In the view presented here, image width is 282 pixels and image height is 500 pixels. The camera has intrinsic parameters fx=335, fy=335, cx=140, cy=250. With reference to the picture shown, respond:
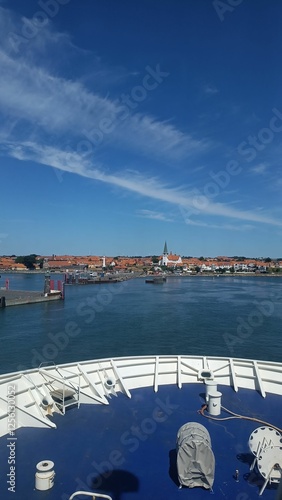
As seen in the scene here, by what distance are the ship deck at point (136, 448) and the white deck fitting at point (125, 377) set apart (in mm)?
202

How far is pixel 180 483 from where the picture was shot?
2652mm

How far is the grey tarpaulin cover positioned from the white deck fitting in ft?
5.19

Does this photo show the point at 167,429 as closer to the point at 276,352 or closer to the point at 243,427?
the point at 243,427

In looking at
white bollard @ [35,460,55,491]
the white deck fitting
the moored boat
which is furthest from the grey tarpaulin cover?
the white deck fitting

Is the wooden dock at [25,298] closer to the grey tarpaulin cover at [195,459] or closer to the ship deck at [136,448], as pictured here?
the ship deck at [136,448]

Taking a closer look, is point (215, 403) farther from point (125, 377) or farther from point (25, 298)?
point (25, 298)

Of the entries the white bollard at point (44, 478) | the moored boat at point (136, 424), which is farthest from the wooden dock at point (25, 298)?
the white bollard at point (44, 478)

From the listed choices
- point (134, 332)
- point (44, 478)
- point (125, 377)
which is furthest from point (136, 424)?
point (134, 332)

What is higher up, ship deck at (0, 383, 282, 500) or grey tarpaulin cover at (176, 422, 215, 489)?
grey tarpaulin cover at (176, 422, 215, 489)

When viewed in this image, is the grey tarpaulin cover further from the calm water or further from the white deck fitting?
the calm water

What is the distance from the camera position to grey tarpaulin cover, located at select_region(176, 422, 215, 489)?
2576 millimetres

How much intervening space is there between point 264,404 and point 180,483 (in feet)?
6.15

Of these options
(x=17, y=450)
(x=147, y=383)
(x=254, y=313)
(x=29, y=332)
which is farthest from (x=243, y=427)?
(x=254, y=313)

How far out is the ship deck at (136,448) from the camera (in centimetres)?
262
